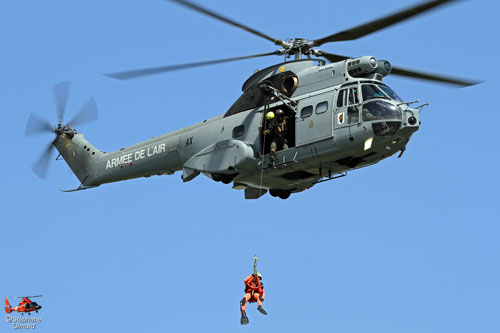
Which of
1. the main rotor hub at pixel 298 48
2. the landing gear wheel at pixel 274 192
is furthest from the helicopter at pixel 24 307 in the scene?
the main rotor hub at pixel 298 48

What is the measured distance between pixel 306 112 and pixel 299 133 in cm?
61

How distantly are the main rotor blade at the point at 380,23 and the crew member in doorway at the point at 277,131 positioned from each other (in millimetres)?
2523

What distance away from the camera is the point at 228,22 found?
23.4 m

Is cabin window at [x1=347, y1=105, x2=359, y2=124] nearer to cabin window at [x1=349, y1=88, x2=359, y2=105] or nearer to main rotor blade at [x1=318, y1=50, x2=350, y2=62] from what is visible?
cabin window at [x1=349, y1=88, x2=359, y2=105]

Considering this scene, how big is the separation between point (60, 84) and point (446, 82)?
14450mm

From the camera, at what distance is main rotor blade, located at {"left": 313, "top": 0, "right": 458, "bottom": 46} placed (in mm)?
20375

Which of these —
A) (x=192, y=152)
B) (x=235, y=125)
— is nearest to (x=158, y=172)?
(x=192, y=152)

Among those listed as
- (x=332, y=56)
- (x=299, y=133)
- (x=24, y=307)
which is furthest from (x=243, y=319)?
(x=24, y=307)

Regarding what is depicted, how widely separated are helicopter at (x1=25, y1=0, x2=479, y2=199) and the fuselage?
3cm

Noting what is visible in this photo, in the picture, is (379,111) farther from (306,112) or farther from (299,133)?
(299,133)

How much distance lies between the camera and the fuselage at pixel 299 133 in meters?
22.4

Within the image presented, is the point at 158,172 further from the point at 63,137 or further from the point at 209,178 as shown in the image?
the point at 63,137

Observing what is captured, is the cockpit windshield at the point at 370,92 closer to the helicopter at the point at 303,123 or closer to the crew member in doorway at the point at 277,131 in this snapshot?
the helicopter at the point at 303,123

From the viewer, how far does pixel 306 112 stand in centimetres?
2342
